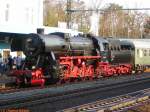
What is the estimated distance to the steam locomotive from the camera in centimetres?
2375

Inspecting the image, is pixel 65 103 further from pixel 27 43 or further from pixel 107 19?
pixel 107 19

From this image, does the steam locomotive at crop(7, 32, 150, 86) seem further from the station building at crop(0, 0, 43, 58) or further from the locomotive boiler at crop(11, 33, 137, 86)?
the station building at crop(0, 0, 43, 58)

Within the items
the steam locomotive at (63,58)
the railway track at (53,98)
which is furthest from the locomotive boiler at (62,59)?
the railway track at (53,98)

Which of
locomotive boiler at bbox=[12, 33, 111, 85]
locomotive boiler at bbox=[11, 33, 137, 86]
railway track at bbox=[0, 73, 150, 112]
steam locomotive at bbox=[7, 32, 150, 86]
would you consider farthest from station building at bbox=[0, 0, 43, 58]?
railway track at bbox=[0, 73, 150, 112]

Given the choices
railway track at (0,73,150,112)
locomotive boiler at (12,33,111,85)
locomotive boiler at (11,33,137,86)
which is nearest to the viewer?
railway track at (0,73,150,112)

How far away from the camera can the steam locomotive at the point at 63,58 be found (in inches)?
935

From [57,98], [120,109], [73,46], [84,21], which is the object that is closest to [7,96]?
[57,98]

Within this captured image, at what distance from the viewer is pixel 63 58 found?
25062 millimetres

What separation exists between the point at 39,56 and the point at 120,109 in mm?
11352

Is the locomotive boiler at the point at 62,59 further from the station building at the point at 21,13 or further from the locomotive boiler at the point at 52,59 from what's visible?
the station building at the point at 21,13

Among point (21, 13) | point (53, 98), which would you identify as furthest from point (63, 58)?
point (21, 13)

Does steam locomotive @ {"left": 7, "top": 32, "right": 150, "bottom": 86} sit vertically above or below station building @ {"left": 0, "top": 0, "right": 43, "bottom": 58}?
below

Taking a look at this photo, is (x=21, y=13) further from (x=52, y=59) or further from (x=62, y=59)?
(x=52, y=59)

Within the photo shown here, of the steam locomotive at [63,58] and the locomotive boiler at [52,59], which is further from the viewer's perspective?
the steam locomotive at [63,58]
